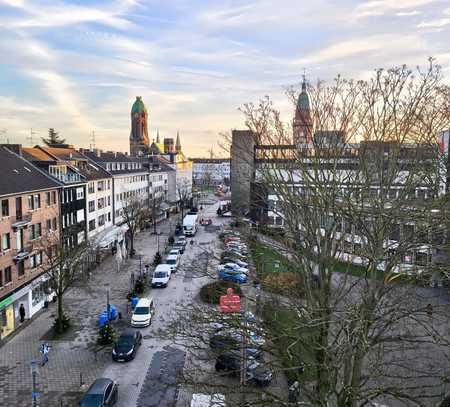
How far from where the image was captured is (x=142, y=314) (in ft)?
83.3

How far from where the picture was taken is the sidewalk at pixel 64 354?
17672 millimetres

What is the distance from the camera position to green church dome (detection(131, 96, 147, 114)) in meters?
130

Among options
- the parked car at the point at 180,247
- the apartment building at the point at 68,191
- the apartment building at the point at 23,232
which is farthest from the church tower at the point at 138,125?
the apartment building at the point at 23,232

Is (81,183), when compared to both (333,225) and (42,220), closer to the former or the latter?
(42,220)

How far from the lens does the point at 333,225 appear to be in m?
13.4

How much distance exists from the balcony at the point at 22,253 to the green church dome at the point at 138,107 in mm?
108078

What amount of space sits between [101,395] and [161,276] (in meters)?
17.9

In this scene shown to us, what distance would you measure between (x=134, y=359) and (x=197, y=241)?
104 ft

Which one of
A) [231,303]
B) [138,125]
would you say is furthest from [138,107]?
[231,303]

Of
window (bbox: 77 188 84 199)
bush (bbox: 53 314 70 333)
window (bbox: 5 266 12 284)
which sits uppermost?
window (bbox: 77 188 84 199)

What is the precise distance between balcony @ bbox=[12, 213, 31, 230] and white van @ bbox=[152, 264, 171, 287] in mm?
10777

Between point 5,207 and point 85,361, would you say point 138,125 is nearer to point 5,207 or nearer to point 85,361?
point 5,207

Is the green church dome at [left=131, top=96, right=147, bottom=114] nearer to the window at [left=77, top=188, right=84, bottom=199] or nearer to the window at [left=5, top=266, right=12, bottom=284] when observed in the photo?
A: the window at [left=77, top=188, right=84, bottom=199]

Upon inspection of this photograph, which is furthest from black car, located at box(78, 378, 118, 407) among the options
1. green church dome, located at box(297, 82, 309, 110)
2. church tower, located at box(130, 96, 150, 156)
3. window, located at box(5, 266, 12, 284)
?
church tower, located at box(130, 96, 150, 156)
